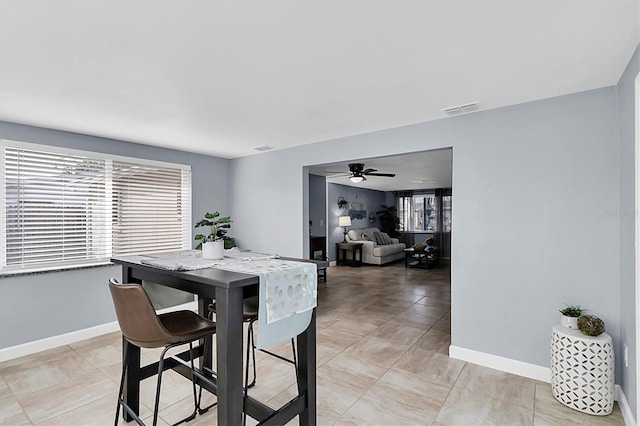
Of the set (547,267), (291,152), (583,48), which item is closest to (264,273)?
(583,48)

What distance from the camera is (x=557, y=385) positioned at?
2.42 meters

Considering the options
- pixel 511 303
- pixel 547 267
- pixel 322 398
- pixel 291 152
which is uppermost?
pixel 291 152

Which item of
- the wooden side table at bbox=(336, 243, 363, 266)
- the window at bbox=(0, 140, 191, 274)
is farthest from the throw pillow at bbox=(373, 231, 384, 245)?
the window at bbox=(0, 140, 191, 274)

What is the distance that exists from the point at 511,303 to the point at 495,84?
1866 millimetres

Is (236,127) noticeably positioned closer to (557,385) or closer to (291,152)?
(291,152)

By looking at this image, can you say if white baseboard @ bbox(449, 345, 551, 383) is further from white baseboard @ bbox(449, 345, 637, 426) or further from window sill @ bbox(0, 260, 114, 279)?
window sill @ bbox(0, 260, 114, 279)

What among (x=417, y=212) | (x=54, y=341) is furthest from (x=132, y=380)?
(x=417, y=212)

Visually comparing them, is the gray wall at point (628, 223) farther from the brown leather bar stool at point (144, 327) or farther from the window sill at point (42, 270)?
the window sill at point (42, 270)

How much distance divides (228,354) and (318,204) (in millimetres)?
7024

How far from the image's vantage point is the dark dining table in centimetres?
153

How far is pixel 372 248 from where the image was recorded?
930cm

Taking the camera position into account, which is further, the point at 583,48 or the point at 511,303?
the point at 511,303

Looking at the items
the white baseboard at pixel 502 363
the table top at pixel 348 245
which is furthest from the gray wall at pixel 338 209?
the white baseboard at pixel 502 363

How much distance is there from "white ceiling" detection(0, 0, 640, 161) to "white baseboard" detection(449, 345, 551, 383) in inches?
89.7
